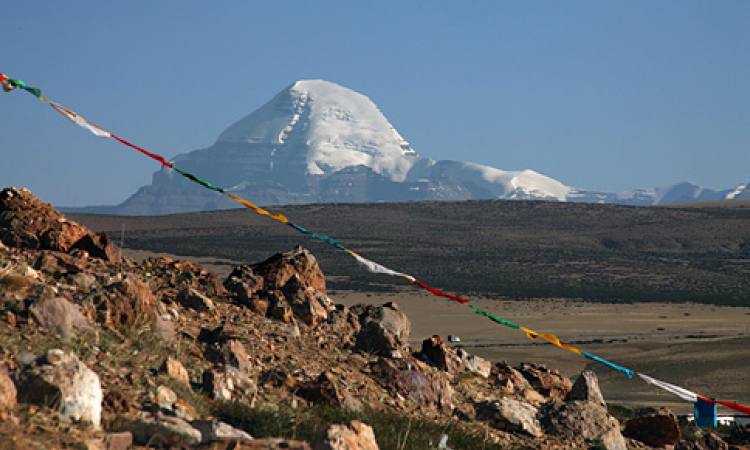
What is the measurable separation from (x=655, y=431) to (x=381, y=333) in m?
2.55

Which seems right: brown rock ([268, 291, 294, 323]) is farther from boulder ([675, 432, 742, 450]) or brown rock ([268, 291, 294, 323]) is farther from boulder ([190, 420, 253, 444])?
boulder ([190, 420, 253, 444])

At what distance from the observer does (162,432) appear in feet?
20.5

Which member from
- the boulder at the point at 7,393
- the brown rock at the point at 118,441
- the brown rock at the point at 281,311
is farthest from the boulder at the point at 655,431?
the boulder at the point at 7,393

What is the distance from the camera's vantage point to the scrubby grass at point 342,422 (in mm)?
7504

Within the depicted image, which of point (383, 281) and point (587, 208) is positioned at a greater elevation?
point (587, 208)

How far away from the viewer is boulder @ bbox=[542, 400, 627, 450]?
1025 centimetres

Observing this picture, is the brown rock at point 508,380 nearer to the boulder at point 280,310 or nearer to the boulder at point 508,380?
the boulder at point 508,380

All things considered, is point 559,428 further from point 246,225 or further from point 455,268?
point 246,225

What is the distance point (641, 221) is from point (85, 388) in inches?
5346

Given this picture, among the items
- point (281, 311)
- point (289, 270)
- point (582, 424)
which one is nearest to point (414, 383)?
point (582, 424)

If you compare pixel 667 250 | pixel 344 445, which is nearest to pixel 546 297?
pixel 667 250

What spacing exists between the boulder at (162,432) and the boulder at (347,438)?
596mm

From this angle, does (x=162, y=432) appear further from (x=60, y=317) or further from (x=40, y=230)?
(x=40, y=230)

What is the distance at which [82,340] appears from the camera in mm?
8477
